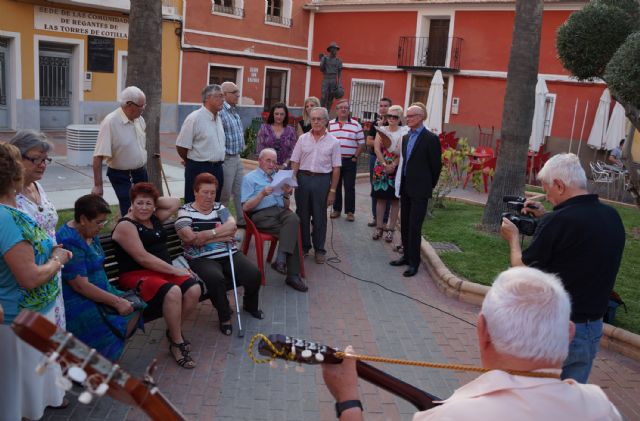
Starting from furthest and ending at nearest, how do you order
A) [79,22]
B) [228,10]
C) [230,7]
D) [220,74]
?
1. [220,74]
2. [230,7]
3. [228,10]
4. [79,22]

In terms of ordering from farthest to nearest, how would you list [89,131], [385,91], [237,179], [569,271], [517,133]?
[385,91] < [89,131] < [517,133] < [237,179] < [569,271]

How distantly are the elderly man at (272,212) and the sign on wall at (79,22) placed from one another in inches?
531

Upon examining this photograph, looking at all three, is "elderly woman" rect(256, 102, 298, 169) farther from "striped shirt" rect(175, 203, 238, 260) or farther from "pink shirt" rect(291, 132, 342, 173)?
"striped shirt" rect(175, 203, 238, 260)

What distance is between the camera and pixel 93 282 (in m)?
4.16

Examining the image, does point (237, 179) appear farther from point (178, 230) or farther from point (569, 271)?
point (569, 271)

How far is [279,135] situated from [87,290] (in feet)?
14.8

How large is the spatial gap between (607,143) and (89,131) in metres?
14.3

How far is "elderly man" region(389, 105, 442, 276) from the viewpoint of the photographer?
22.6ft

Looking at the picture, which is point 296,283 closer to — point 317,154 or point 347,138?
point 317,154

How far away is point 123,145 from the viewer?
21.1 feet

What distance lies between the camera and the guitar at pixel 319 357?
80.9 inches

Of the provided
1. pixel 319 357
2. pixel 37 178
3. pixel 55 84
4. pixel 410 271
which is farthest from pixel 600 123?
pixel 319 357

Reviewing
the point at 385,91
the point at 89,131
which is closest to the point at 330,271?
the point at 89,131

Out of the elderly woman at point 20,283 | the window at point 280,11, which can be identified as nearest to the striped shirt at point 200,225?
the elderly woman at point 20,283
